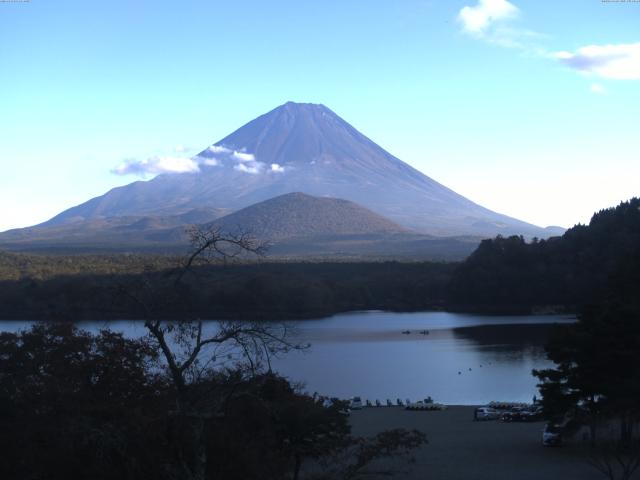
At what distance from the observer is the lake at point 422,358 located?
64.6 ft

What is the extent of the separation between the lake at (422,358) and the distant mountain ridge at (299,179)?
8323 centimetres

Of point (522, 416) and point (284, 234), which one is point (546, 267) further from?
point (284, 234)

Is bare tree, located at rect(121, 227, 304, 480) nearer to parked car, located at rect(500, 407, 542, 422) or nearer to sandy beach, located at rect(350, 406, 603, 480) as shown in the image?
sandy beach, located at rect(350, 406, 603, 480)

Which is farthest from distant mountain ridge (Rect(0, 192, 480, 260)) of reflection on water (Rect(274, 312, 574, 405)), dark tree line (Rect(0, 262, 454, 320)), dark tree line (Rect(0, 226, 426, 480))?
dark tree line (Rect(0, 226, 426, 480))

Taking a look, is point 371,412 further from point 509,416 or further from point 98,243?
point 98,243

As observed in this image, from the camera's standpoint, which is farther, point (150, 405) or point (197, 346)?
point (150, 405)

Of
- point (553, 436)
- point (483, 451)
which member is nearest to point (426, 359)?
point (553, 436)

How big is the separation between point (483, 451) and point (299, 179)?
120 meters

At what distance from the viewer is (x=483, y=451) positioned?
11.0 m

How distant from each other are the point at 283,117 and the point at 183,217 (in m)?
41.0

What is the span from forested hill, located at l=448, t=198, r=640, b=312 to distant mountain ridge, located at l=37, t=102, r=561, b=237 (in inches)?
2893

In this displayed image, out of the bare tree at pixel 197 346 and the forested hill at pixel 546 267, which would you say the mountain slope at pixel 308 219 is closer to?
the forested hill at pixel 546 267

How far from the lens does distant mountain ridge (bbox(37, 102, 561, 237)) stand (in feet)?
408

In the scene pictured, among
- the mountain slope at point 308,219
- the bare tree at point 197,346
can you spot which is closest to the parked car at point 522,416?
the bare tree at point 197,346
